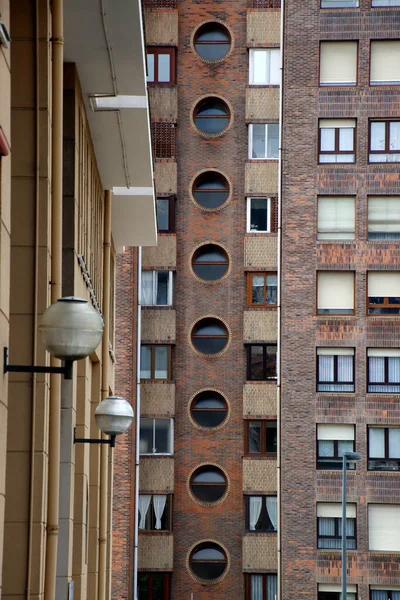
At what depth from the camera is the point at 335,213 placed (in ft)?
146

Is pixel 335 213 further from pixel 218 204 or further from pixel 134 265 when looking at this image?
pixel 134 265

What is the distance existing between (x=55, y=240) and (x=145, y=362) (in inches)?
1336

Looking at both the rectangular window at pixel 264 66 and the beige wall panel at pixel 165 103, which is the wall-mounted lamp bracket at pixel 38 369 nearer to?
the beige wall panel at pixel 165 103

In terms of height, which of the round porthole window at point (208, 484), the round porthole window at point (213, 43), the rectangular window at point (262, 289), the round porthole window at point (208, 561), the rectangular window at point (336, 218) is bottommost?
the round porthole window at point (208, 561)

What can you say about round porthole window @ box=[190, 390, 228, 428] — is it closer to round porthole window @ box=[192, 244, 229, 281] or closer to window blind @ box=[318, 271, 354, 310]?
round porthole window @ box=[192, 244, 229, 281]

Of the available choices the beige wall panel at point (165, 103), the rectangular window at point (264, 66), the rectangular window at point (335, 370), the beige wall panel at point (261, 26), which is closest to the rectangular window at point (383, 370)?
the rectangular window at point (335, 370)

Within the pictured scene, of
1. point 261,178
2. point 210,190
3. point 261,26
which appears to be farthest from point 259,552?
point 261,26

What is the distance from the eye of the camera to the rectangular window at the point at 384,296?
4422 centimetres

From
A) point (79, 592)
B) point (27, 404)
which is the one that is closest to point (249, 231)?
point (79, 592)

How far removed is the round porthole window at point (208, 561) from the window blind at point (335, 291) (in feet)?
31.3

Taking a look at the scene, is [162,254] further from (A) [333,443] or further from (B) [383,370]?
(A) [333,443]

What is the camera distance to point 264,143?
152ft

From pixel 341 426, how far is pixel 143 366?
7643mm

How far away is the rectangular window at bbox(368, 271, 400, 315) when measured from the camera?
44.2 m
